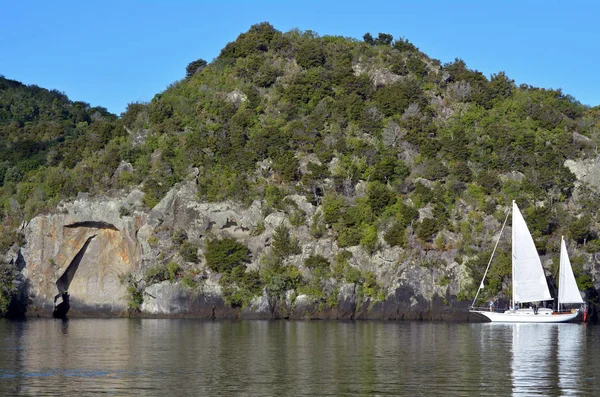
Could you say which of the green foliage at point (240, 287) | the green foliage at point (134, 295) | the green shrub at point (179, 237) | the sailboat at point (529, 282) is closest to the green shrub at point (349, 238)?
the green foliage at point (240, 287)

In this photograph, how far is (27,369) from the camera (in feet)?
125

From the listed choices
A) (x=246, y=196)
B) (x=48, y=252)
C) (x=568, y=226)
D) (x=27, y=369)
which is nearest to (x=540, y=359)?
(x=27, y=369)

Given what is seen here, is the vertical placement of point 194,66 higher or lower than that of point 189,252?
higher

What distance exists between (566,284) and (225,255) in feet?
105

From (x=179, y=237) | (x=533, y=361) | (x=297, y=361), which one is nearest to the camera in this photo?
(x=297, y=361)

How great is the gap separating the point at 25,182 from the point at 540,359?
7435 centimetres

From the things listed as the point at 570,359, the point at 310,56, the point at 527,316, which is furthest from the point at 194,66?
the point at 570,359

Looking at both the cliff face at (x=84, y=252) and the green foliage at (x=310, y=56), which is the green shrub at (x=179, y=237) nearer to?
the cliff face at (x=84, y=252)

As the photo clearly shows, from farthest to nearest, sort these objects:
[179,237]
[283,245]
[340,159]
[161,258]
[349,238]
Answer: [340,159], [179,237], [161,258], [349,238], [283,245]

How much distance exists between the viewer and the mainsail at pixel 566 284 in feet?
250

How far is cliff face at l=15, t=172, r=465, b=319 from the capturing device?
81.3 metres

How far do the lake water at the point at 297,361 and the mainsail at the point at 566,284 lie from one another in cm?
1048

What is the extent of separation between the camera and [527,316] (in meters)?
77.1

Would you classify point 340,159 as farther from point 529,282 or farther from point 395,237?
point 529,282
